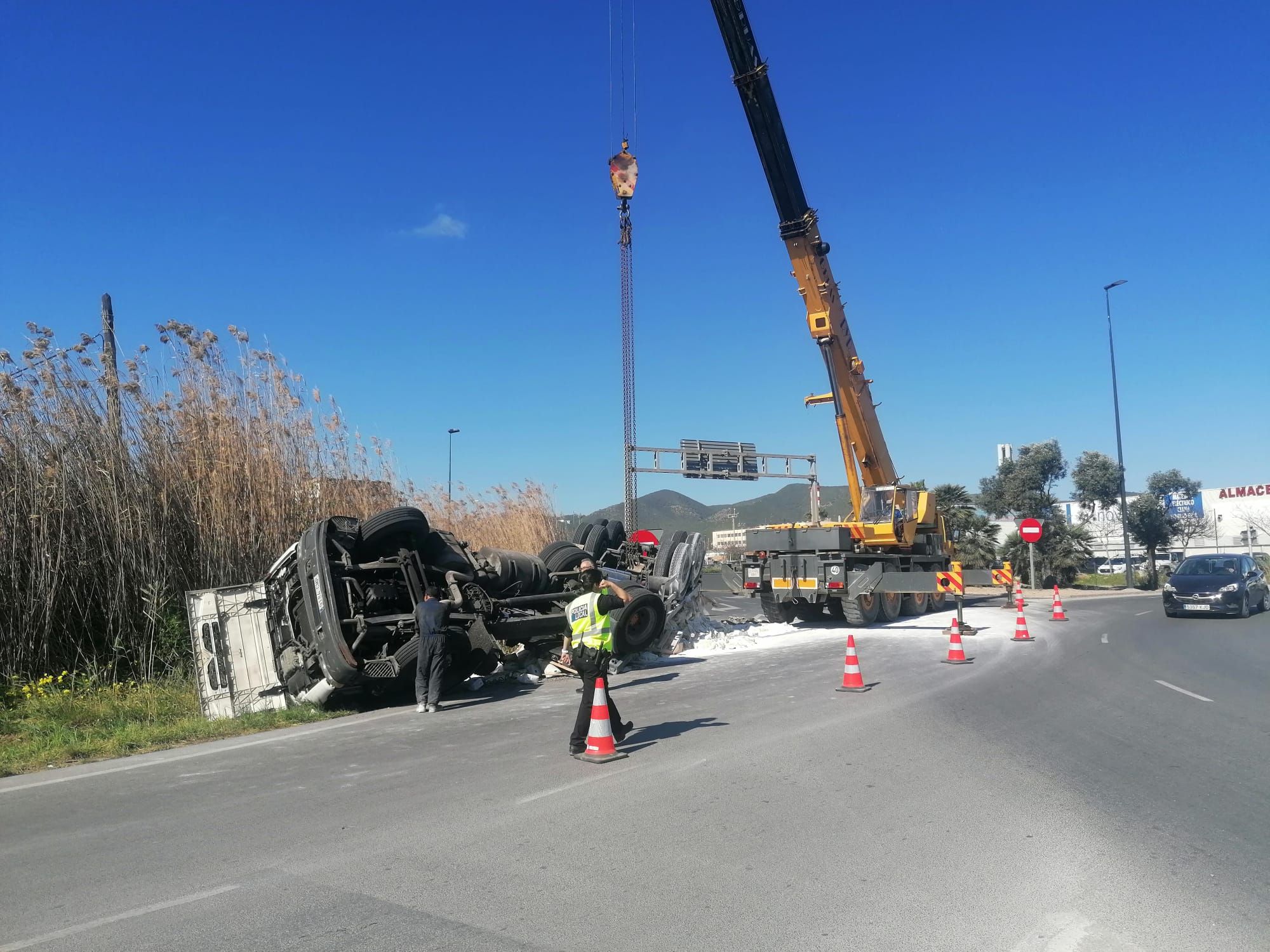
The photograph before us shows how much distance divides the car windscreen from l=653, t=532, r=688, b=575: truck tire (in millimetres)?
12630

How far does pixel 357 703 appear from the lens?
11070 mm

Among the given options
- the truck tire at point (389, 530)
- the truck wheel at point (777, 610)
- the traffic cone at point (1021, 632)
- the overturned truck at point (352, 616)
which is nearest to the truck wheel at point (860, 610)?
the truck wheel at point (777, 610)

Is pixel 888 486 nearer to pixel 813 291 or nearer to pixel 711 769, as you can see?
pixel 813 291

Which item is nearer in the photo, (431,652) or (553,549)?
(431,652)

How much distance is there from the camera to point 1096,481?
49.9m

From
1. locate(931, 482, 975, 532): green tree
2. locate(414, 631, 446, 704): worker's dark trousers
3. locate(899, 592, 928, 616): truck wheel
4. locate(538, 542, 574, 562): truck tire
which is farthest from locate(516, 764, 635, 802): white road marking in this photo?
locate(931, 482, 975, 532): green tree

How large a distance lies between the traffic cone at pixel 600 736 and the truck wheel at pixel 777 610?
12918 millimetres

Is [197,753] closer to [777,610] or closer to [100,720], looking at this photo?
[100,720]

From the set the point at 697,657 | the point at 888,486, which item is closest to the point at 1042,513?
the point at 888,486

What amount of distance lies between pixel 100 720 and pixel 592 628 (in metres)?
5.61

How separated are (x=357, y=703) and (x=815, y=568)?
35.1 ft

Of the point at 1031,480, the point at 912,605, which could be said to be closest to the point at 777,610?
the point at 912,605

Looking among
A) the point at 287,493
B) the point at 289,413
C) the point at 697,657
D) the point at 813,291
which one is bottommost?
the point at 697,657

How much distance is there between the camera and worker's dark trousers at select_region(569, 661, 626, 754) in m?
7.65
